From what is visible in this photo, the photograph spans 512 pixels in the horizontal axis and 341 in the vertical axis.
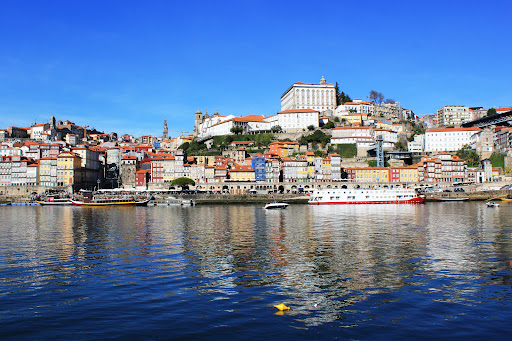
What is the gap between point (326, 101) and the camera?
4537 inches

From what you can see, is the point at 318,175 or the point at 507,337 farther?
the point at 318,175

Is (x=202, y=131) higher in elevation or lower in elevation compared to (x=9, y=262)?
higher

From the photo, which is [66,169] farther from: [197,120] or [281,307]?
[281,307]

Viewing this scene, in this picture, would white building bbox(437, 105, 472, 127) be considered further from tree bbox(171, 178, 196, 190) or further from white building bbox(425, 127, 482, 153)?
tree bbox(171, 178, 196, 190)

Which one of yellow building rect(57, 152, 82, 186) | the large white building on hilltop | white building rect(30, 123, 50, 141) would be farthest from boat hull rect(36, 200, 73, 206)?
the large white building on hilltop

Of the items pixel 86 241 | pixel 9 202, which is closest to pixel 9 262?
pixel 86 241

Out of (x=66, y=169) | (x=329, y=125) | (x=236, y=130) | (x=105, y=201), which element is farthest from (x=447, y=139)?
(x=66, y=169)

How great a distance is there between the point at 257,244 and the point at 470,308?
1134cm

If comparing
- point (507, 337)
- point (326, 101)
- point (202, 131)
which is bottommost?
point (507, 337)

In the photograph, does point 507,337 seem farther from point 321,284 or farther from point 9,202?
point 9,202

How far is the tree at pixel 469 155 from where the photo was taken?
85.8 meters

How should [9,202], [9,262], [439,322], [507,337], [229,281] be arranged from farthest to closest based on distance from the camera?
1. [9,202]
2. [9,262]
3. [229,281]
4. [439,322]
5. [507,337]

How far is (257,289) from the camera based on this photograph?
11734 millimetres

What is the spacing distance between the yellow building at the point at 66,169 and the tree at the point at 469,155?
75.5 meters
